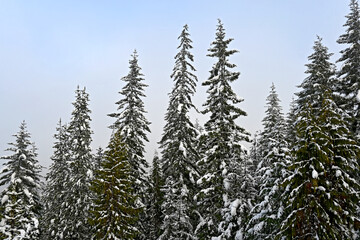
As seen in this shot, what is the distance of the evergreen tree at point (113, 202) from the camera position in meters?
17.8

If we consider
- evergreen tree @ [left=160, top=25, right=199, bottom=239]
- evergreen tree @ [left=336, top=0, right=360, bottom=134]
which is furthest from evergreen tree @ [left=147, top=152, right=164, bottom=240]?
evergreen tree @ [left=336, top=0, right=360, bottom=134]

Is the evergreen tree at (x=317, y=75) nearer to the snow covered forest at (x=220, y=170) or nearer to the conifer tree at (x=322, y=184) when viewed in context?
the snow covered forest at (x=220, y=170)

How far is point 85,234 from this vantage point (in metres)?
27.2

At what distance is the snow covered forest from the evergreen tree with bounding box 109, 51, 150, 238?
0.32 feet

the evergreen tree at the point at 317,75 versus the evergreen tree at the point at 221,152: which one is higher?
the evergreen tree at the point at 317,75

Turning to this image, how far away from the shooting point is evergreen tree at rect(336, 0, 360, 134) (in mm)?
19891

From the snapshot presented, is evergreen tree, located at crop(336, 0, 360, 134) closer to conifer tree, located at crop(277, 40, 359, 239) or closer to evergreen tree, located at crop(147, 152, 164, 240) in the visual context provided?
conifer tree, located at crop(277, 40, 359, 239)

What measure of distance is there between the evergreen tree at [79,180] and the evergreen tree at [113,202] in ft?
24.7

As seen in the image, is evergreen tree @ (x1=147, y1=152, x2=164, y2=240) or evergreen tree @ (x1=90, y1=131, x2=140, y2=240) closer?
evergreen tree @ (x1=90, y1=131, x2=140, y2=240)

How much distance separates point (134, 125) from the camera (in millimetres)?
23375

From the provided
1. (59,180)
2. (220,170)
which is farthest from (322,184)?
(59,180)

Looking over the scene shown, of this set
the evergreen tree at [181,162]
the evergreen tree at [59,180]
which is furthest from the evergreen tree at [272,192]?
the evergreen tree at [59,180]

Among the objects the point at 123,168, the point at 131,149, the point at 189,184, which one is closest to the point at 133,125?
the point at 131,149

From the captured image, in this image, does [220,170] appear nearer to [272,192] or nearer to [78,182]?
[272,192]
